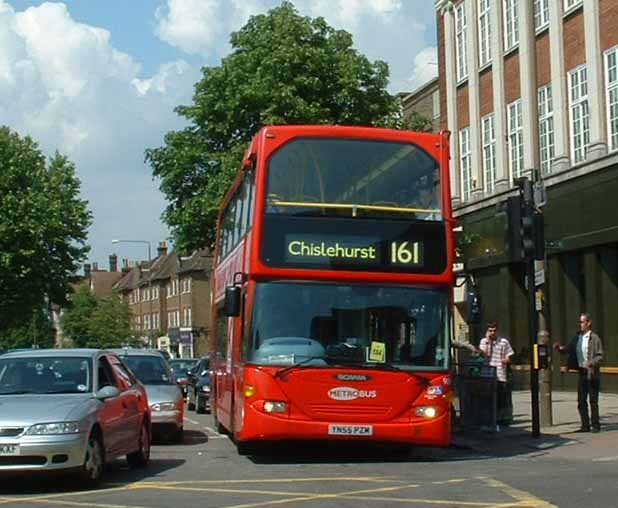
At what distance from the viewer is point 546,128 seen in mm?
32000

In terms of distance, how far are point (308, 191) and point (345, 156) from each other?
0.74 metres

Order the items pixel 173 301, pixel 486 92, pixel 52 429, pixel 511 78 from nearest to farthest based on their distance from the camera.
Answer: pixel 52 429 → pixel 511 78 → pixel 486 92 → pixel 173 301

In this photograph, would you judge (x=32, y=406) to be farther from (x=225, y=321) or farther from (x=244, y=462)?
(x=225, y=321)

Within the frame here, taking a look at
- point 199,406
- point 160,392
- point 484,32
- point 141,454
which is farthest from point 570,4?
point 141,454

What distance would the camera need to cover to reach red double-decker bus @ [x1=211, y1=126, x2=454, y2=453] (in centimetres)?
1525

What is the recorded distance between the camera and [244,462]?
52.3 feet

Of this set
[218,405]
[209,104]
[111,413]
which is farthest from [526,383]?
[111,413]

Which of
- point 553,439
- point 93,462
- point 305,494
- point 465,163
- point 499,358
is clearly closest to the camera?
point 305,494

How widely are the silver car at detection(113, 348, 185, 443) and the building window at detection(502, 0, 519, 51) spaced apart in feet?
54.1

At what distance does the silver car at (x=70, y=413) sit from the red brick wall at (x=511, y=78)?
20837 mm

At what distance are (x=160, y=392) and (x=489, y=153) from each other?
1853cm

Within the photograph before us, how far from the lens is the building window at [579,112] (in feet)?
96.6

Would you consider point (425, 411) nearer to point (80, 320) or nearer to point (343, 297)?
point (343, 297)

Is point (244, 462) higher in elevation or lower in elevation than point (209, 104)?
lower
